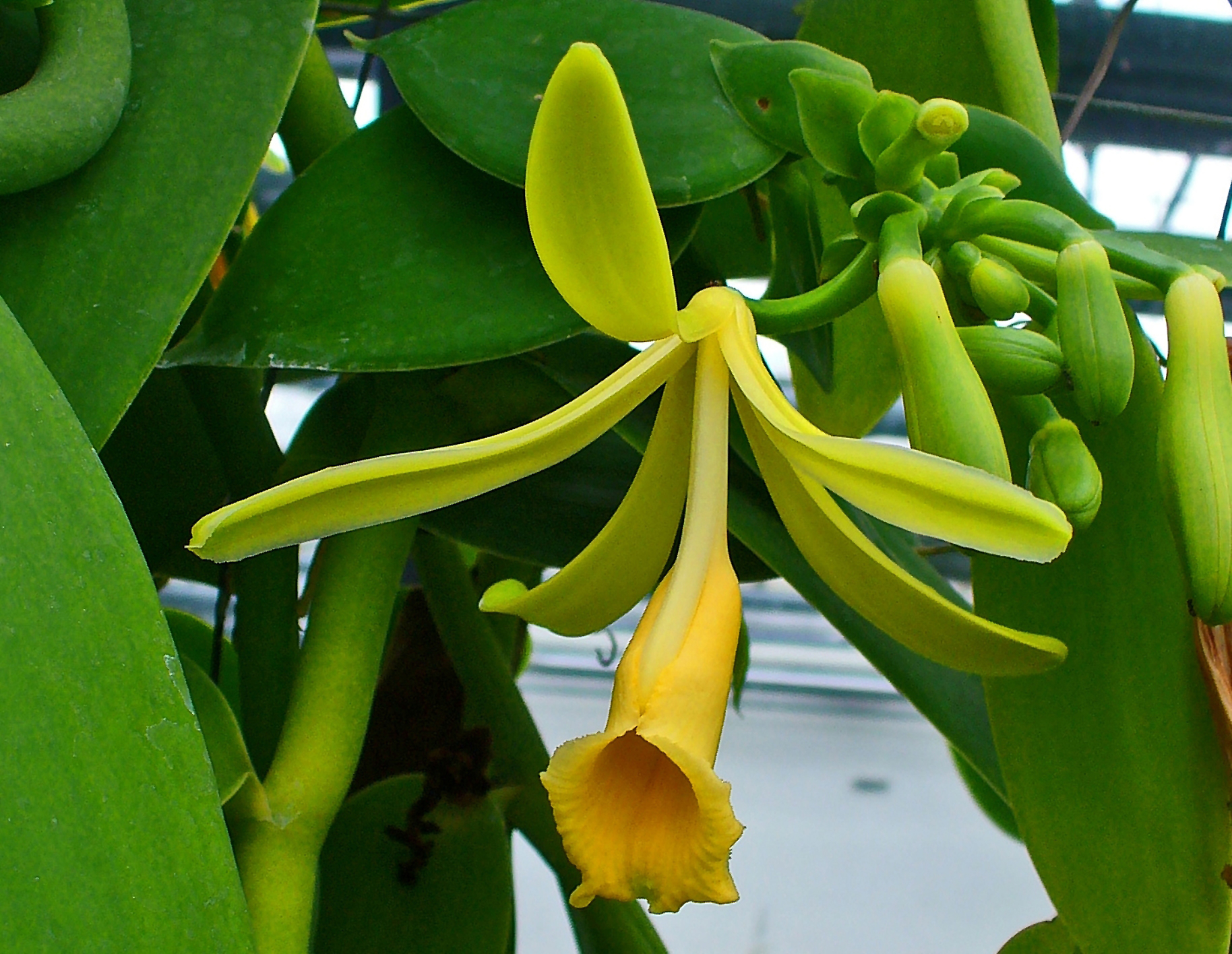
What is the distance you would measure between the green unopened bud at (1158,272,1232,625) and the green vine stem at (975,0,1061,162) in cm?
9

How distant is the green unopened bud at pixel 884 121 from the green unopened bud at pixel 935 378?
0.14 feet

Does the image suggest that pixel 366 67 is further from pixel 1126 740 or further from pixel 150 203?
pixel 1126 740

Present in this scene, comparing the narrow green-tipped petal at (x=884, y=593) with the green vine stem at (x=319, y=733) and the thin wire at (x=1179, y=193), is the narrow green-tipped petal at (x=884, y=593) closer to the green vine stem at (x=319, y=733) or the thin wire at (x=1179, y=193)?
the green vine stem at (x=319, y=733)

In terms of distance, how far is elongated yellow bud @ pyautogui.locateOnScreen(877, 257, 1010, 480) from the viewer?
6.6 inches

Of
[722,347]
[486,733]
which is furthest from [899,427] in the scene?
[722,347]

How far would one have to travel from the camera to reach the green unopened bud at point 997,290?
198mm

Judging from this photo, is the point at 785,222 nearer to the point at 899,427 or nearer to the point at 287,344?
the point at 287,344

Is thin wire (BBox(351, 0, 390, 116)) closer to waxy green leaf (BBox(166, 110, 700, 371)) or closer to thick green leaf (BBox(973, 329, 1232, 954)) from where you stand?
waxy green leaf (BBox(166, 110, 700, 371))

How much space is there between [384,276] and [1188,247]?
0.17 metres

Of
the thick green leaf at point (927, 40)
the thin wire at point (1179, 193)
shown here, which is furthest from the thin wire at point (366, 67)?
the thin wire at point (1179, 193)

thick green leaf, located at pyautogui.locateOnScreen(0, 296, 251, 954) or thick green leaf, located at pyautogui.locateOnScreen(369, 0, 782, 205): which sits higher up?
thick green leaf, located at pyautogui.locateOnScreen(369, 0, 782, 205)

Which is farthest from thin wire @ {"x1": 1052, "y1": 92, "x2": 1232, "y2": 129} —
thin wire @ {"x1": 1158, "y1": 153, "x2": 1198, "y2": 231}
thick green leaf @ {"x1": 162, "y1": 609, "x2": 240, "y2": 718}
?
thin wire @ {"x1": 1158, "y1": 153, "x2": 1198, "y2": 231}

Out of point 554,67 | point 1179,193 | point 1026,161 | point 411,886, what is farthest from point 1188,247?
point 1179,193

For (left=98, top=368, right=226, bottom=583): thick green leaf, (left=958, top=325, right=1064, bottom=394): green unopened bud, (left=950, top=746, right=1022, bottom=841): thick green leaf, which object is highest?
(left=958, top=325, right=1064, bottom=394): green unopened bud
